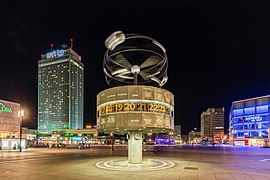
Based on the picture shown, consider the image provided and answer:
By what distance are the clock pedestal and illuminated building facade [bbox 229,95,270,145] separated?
123627 millimetres

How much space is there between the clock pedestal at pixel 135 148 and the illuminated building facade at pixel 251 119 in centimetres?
12363

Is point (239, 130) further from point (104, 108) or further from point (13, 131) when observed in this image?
point (104, 108)

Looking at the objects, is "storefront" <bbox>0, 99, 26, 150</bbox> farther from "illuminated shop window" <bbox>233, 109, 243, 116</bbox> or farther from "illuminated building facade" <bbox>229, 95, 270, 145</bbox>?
"illuminated shop window" <bbox>233, 109, 243, 116</bbox>

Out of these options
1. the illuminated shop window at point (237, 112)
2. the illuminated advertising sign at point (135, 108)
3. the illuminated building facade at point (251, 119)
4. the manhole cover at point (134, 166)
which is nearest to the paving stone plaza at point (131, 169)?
the manhole cover at point (134, 166)

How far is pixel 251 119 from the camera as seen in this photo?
14025 centimetres

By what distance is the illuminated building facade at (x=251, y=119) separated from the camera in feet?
436

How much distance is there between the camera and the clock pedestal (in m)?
28.1

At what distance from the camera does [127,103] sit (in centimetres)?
2659

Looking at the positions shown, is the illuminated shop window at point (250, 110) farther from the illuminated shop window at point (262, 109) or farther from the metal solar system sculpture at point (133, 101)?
the metal solar system sculpture at point (133, 101)

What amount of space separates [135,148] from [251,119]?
132097 millimetres

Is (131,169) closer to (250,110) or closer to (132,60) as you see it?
(132,60)

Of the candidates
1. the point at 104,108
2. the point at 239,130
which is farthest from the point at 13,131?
the point at 239,130

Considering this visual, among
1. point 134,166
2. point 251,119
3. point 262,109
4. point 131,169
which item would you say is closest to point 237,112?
point 251,119

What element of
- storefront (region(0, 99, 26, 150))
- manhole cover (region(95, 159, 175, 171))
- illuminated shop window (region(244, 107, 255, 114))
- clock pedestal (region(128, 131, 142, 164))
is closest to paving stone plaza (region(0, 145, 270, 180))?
manhole cover (region(95, 159, 175, 171))
